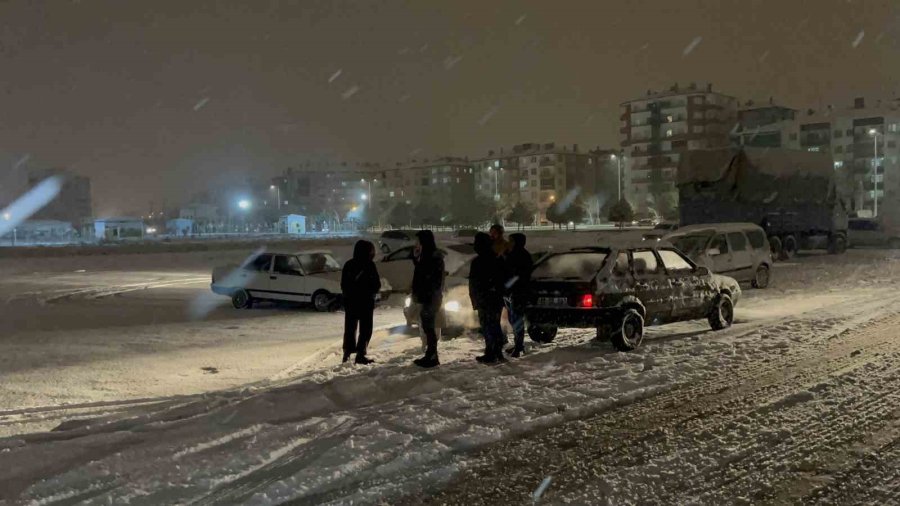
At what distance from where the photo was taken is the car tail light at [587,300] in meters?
10.7

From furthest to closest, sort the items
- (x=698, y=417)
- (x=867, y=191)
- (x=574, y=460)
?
(x=867, y=191)
(x=698, y=417)
(x=574, y=460)

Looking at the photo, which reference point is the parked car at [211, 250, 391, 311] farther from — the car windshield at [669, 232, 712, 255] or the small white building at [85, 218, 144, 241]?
the small white building at [85, 218, 144, 241]

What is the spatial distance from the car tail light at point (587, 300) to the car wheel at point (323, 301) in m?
8.07

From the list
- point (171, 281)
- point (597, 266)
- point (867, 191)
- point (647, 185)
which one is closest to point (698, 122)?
point (647, 185)

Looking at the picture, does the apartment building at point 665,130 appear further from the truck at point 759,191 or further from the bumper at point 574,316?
the bumper at point 574,316

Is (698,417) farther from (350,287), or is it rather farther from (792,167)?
(792,167)

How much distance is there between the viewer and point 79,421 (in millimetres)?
7410

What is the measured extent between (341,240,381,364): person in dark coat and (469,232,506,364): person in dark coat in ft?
4.09

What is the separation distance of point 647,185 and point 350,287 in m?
115

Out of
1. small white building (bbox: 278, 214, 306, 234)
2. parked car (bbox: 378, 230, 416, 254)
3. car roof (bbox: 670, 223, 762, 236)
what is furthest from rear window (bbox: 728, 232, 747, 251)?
small white building (bbox: 278, 214, 306, 234)

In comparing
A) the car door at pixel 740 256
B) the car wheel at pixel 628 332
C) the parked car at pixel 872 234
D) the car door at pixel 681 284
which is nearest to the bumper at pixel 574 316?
the car wheel at pixel 628 332

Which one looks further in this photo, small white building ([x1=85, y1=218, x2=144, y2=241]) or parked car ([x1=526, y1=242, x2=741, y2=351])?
small white building ([x1=85, y1=218, x2=144, y2=241])

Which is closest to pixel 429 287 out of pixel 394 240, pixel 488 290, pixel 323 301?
pixel 488 290

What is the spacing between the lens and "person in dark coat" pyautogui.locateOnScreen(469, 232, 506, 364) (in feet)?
32.9
